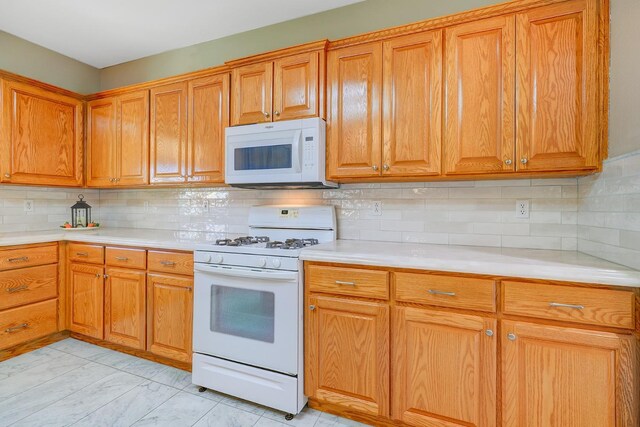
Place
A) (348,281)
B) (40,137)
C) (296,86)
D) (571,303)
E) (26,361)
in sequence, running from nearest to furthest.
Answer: (571,303)
(348,281)
(296,86)
(26,361)
(40,137)

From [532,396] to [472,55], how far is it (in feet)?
5.60

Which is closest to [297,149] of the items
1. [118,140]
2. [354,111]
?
[354,111]

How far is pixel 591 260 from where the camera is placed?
4.91 ft

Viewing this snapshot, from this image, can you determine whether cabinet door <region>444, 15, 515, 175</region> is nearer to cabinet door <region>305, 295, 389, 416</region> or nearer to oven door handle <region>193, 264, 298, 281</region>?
cabinet door <region>305, 295, 389, 416</region>

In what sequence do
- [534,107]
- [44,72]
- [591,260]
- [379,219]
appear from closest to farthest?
1. [591,260]
2. [534,107]
3. [379,219]
4. [44,72]

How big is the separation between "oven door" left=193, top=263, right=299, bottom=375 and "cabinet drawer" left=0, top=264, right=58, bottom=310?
1.53m

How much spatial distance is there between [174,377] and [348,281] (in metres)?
1.47

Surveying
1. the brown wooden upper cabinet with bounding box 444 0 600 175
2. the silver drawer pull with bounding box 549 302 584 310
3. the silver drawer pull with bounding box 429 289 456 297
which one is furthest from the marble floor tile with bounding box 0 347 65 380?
the silver drawer pull with bounding box 549 302 584 310

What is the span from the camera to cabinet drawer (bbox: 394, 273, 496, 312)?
143cm

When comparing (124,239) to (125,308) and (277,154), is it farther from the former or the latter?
(277,154)

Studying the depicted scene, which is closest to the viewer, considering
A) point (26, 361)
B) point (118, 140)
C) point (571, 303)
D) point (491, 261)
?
point (571, 303)

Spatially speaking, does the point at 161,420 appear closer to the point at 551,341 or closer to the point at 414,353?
the point at 414,353

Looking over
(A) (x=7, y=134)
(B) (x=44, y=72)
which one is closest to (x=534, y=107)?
(A) (x=7, y=134)

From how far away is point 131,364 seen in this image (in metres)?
2.35
